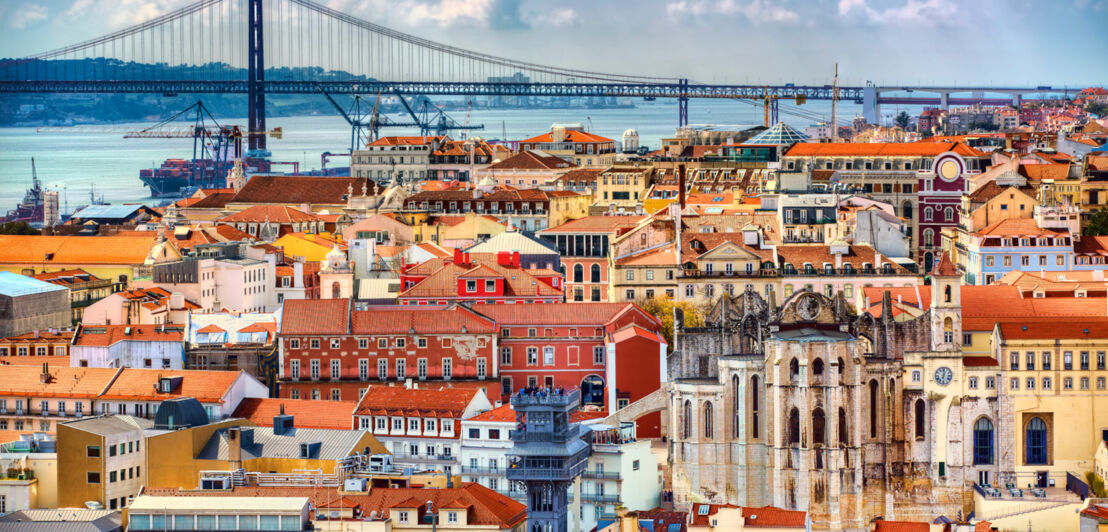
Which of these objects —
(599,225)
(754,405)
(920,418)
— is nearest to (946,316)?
(920,418)

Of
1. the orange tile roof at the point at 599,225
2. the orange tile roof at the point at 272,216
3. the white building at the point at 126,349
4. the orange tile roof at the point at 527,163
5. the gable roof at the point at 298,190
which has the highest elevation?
the orange tile roof at the point at 527,163

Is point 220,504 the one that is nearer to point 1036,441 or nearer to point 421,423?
point 421,423

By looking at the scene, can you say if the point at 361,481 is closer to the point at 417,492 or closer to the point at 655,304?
the point at 417,492

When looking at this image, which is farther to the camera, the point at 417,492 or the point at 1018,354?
the point at 1018,354

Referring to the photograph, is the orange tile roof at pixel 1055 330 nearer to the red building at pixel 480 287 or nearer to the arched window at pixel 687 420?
the arched window at pixel 687 420

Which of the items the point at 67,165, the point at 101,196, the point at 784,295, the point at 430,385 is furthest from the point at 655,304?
the point at 67,165

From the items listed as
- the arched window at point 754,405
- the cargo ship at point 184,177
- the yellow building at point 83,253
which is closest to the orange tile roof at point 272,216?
the yellow building at point 83,253
